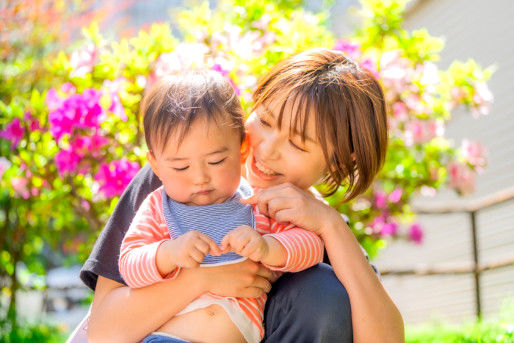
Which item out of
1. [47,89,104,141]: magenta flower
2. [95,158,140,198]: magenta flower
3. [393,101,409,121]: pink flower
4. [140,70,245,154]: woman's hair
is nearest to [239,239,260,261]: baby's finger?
[140,70,245,154]: woman's hair

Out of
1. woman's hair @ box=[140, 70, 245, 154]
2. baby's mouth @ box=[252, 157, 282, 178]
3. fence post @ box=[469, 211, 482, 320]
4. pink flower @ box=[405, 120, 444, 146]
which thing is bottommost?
fence post @ box=[469, 211, 482, 320]

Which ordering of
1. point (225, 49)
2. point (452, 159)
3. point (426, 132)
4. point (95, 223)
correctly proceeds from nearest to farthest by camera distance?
point (225, 49)
point (95, 223)
point (426, 132)
point (452, 159)

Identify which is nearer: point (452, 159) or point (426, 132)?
point (426, 132)

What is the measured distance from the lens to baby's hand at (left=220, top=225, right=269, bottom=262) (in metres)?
1.68

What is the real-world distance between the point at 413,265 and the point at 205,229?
19.9 feet

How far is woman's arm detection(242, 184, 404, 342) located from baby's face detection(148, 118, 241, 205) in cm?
10

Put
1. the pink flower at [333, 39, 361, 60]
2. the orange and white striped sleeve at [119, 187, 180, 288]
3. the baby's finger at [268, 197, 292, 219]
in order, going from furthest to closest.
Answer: the pink flower at [333, 39, 361, 60] < the baby's finger at [268, 197, 292, 219] < the orange and white striped sleeve at [119, 187, 180, 288]

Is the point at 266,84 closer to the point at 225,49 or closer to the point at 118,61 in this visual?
the point at 225,49

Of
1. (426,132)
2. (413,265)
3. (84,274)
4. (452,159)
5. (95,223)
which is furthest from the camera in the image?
(413,265)

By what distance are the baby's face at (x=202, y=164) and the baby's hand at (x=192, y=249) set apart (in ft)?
0.83

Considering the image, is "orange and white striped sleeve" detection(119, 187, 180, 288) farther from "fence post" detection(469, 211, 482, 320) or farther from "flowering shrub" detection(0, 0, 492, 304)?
"fence post" detection(469, 211, 482, 320)

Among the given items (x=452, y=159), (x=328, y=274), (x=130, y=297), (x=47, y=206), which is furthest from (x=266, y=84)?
(x=452, y=159)

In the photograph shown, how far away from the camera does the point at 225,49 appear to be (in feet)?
10.8

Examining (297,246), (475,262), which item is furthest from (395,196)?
(297,246)
